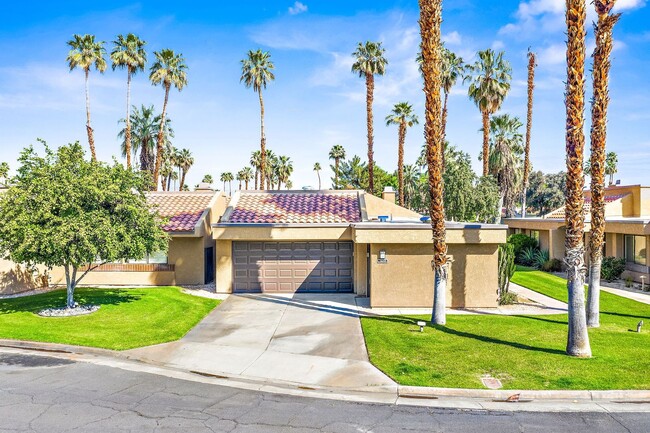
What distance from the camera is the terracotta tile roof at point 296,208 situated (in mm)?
20969

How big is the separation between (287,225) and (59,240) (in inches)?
357

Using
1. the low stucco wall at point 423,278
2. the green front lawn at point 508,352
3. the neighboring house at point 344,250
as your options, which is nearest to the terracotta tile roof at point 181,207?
the neighboring house at point 344,250

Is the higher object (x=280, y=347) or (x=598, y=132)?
(x=598, y=132)

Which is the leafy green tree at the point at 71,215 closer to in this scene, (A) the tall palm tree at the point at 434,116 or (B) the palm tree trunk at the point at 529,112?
(A) the tall palm tree at the point at 434,116

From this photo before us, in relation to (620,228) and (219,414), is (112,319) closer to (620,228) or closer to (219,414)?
(219,414)

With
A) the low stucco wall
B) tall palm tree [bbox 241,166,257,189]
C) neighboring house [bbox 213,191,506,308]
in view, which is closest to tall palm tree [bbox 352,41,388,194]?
neighboring house [bbox 213,191,506,308]

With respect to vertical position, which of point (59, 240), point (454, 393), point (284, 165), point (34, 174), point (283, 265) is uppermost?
point (284, 165)

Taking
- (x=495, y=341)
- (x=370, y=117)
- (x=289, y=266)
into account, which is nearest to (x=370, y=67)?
(x=370, y=117)

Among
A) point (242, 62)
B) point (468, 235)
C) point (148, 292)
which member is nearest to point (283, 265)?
point (148, 292)

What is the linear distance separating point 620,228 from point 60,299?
1080 inches

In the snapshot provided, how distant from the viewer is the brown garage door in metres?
20.6

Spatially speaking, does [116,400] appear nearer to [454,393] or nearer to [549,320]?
[454,393]

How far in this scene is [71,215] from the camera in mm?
15039

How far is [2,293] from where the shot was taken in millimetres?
19719
